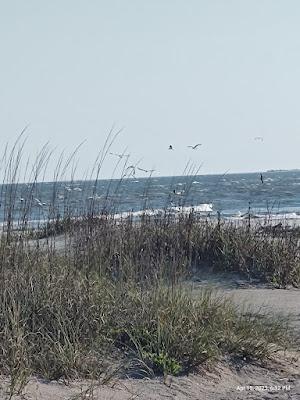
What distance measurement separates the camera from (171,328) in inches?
257

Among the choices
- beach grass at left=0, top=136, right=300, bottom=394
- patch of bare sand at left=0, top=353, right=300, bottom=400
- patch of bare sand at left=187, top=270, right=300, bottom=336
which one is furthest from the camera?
patch of bare sand at left=187, top=270, right=300, bottom=336

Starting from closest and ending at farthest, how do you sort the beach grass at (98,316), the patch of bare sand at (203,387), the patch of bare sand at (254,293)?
the patch of bare sand at (203,387) → the beach grass at (98,316) → the patch of bare sand at (254,293)

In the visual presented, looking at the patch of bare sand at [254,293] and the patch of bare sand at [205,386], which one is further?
the patch of bare sand at [254,293]

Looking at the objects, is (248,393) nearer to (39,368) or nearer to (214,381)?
(214,381)

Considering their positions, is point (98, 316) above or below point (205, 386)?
above

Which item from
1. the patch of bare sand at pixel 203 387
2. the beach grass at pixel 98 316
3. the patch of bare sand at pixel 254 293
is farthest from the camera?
the patch of bare sand at pixel 254 293

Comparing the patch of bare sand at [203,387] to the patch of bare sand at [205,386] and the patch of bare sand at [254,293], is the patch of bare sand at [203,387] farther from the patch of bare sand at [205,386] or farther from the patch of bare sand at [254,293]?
the patch of bare sand at [254,293]
